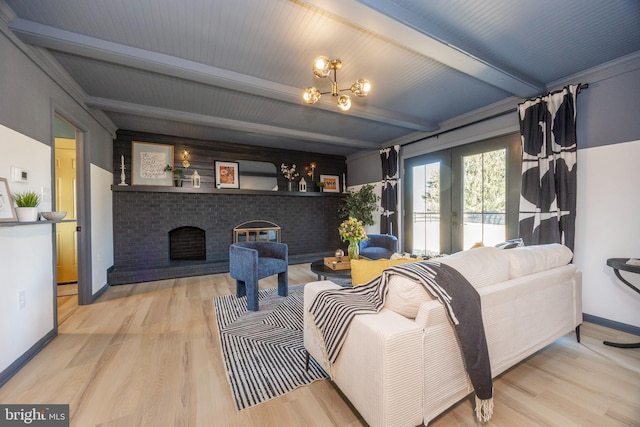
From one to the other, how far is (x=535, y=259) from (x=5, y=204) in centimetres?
378

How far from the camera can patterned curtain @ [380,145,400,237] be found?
16.3 ft

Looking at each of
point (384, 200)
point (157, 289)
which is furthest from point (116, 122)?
point (384, 200)

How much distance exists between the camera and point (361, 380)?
1221mm

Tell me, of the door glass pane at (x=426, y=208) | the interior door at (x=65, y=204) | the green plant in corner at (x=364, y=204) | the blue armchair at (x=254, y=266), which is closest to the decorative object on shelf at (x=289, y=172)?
the green plant in corner at (x=364, y=204)

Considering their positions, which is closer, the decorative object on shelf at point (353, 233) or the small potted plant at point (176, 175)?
the decorative object on shelf at point (353, 233)

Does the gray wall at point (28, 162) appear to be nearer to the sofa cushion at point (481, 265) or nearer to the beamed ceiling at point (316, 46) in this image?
the beamed ceiling at point (316, 46)

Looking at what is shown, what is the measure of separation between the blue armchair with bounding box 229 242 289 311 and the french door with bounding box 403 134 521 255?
105 inches

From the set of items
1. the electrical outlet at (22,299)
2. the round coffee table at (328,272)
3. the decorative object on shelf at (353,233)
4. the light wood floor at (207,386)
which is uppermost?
the decorative object on shelf at (353,233)

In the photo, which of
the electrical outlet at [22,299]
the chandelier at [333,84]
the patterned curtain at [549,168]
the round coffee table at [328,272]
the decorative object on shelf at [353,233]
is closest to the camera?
the electrical outlet at [22,299]

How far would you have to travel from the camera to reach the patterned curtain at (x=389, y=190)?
4.97 metres

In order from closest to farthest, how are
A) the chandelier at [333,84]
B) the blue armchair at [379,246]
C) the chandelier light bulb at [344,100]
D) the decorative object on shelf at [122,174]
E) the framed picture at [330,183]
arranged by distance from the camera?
the chandelier at [333,84] → the chandelier light bulb at [344,100] → the blue armchair at [379,246] → the decorative object on shelf at [122,174] → the framed picture at [330,183]

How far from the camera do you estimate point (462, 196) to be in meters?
3.90

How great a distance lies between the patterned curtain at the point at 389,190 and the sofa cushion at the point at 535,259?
295 centimetres

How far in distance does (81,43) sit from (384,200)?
4693 mm
